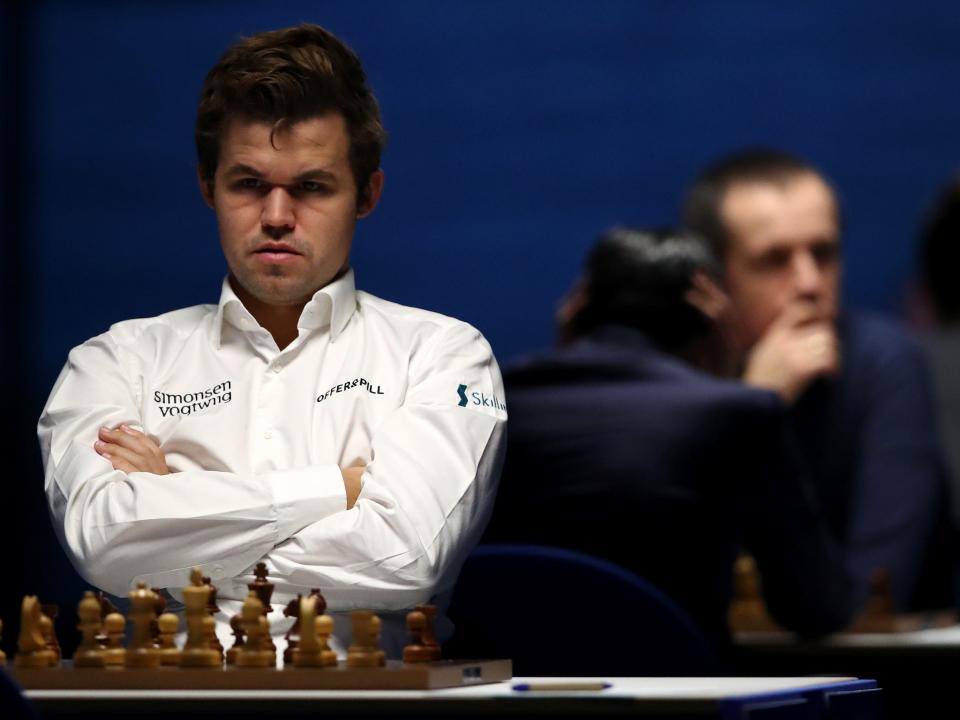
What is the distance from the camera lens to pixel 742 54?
472 centimetres

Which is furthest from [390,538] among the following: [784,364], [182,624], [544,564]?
[784,364]

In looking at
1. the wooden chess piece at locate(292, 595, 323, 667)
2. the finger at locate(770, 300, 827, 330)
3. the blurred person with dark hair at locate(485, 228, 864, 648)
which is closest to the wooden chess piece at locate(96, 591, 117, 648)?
the wooden chess piece at locate(292, 595, 323, 667)

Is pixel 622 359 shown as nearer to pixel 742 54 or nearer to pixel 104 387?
pixel 104 387

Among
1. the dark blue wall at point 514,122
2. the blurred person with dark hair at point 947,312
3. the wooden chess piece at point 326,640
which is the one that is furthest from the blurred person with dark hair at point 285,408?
the blurred person with dark hair at point 947,312

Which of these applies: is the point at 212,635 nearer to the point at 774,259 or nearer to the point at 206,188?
the point at 206,188

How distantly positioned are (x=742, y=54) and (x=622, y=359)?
2.10 meters

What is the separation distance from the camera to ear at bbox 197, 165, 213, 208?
194cm

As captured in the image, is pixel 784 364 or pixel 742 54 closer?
pixel 784 364

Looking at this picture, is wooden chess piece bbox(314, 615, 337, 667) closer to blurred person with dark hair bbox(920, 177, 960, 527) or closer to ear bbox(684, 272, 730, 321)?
ear bbox(684, 272, 730, 321)

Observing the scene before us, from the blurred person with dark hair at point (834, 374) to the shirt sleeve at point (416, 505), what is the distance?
1.74 m

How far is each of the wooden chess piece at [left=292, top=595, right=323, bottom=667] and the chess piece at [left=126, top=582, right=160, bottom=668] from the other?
15cm

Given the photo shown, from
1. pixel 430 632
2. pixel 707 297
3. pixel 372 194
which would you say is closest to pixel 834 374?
pixel 707 297

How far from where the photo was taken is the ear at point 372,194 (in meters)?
1.95

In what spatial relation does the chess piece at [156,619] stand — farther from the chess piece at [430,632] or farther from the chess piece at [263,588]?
the chess piece at [430,632]
